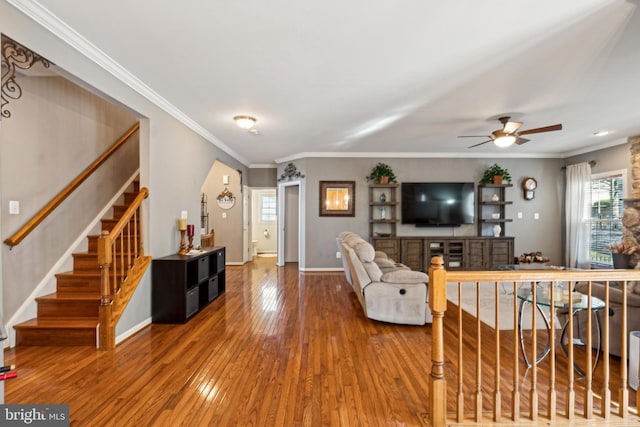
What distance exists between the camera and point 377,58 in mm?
2727

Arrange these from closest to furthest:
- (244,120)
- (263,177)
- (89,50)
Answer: (89,50) < (244,120) < (263,177)

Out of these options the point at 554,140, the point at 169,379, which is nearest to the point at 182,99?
the point at 169,379

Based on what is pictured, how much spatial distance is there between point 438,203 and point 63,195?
21.1ft

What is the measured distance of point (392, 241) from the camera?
6.48 metres

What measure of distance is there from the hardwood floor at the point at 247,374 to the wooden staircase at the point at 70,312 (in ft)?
0.37

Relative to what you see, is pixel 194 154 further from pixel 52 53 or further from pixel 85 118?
pixel 52 53

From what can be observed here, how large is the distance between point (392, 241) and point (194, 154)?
4139 millimetres

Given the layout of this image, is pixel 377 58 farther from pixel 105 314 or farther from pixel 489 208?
pixel 489 208

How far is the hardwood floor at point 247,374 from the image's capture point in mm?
1949

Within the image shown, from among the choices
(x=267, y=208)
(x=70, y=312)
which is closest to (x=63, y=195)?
(x=70, y=312)

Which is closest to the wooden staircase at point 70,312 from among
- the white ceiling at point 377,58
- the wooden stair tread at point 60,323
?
the wooden stair tread at point 60,323

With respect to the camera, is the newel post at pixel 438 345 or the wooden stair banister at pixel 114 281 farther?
the wooden stair banister at pixel 114 281

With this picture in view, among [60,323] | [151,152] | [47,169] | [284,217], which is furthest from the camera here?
[284,217]

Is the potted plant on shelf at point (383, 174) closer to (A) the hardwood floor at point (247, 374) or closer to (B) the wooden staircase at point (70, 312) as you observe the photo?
(A) the hardwood floor at point (247, 374)
